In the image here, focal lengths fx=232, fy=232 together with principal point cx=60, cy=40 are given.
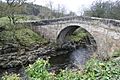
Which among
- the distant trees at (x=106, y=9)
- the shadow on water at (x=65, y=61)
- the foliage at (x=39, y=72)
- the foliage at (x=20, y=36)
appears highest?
the distant trees at (x=106, y=9)

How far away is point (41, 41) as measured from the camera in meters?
30.3

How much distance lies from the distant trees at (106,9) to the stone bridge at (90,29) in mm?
6264

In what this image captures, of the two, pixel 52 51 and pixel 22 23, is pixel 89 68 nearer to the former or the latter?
pixel 52 51

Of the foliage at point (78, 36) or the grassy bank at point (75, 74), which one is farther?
the foliage at point (78, 36)

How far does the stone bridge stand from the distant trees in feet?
20.5

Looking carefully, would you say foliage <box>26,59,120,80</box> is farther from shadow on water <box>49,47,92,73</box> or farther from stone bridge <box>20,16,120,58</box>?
shadow on water <box>49,47,92,73</box>

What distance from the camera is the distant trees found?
33344 mm

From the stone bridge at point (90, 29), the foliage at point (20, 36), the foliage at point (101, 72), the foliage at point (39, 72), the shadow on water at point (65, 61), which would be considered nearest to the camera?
the foliage at point (39, 72)

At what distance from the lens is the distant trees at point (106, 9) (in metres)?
33.3

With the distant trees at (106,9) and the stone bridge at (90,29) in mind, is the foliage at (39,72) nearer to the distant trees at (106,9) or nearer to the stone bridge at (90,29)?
the stone bridge at (90,29)

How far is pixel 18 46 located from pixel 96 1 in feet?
56.3

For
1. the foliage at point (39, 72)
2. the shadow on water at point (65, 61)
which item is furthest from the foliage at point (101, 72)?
the shadow on water at point (65, 61)

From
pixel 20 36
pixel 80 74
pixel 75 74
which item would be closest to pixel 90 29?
pixel 20 36

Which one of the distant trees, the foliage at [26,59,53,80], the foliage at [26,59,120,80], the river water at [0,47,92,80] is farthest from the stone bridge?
the foliage at [26,59,53,80]
